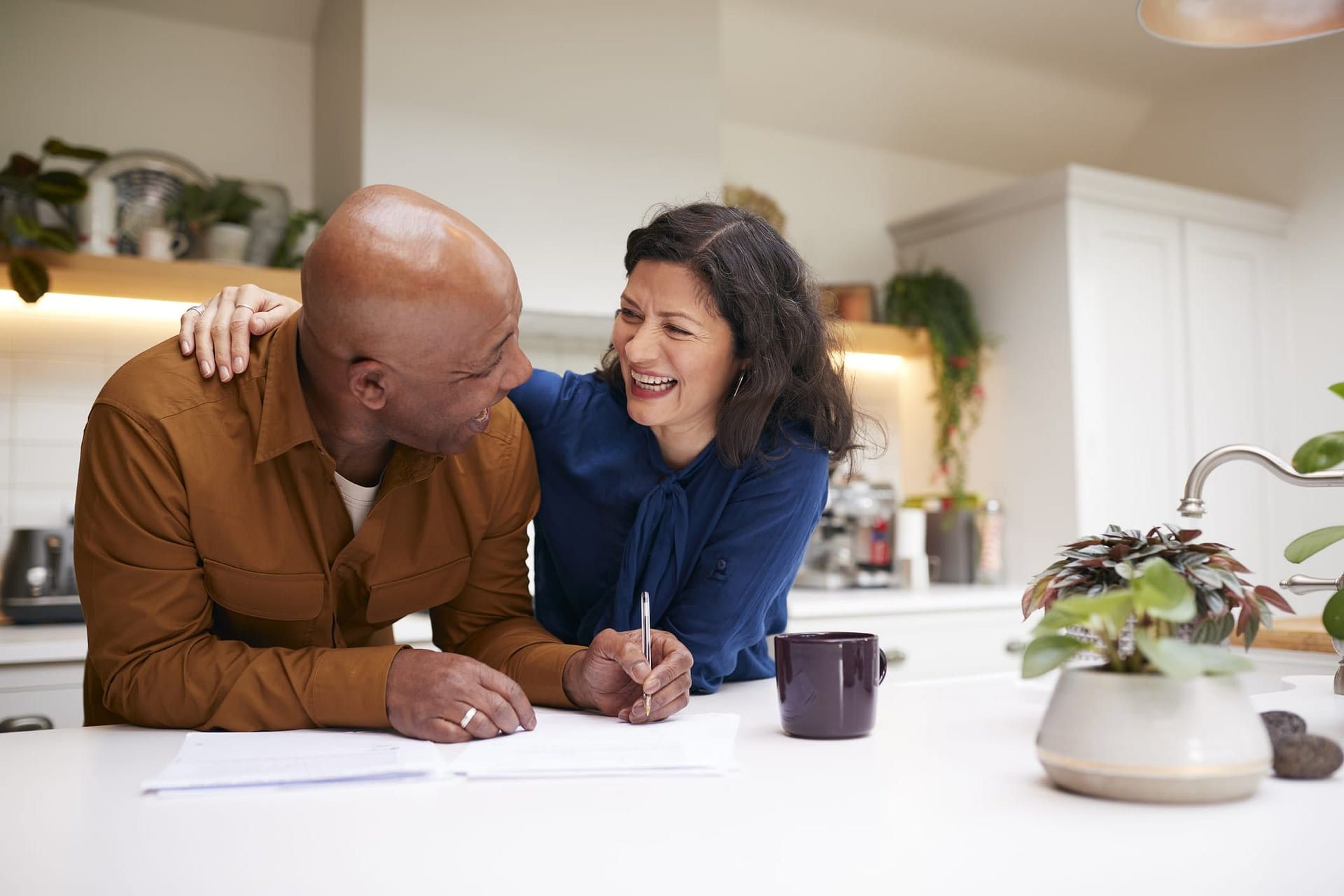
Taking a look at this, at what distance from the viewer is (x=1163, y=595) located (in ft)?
2.31

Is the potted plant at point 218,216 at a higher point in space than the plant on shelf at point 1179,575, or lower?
higher

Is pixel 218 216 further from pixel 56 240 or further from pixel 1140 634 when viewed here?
pixel 1140 634

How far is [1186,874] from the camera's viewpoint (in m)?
0.62

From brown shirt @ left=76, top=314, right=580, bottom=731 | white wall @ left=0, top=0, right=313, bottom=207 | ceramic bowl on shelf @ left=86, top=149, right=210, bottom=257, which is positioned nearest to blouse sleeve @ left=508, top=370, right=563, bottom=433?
brown shirt @ left=76, top=314, right=580, bottom=731

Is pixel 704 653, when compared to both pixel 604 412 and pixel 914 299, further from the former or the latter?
pixel 914 299

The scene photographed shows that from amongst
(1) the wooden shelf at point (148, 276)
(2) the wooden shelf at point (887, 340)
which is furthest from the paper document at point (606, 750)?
(2) the wooden shelf at point (887, 340)

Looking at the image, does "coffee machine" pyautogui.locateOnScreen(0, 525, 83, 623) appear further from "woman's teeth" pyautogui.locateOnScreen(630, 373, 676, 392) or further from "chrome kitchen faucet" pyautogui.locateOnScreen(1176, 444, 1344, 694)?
"chrome kitchen faucet" pyautogui.locateOnScreen(1176, 444, 1344, 694)

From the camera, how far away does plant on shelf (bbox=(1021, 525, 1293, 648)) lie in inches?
34.7

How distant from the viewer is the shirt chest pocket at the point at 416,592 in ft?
4.25

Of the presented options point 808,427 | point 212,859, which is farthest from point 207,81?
point 212,859

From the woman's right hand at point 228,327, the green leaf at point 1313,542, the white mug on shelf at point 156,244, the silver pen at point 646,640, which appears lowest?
the silver pen at point 646,640

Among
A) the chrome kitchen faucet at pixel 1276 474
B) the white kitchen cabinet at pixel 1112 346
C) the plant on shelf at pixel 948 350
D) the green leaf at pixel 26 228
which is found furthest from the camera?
the plant on shelf at pixel 948 350

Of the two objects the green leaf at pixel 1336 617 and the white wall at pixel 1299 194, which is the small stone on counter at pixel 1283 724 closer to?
the green leaf at pixel 1336 617

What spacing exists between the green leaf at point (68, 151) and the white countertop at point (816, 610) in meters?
1.09
